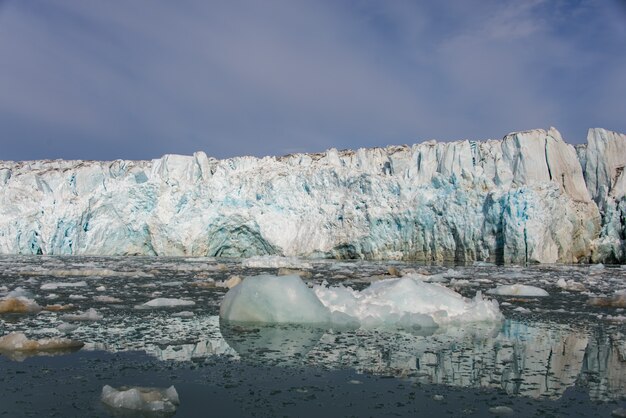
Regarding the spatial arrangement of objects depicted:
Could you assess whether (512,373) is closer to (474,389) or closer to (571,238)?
(474,389)

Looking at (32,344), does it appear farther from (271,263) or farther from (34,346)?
(271,263)

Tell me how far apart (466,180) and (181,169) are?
1973 cm

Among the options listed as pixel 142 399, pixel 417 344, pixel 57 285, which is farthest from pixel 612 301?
pixel 57 285

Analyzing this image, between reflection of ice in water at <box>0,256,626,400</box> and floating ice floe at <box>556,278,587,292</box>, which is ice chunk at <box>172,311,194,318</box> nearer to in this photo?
reflection of ice in water at <box>0,256,626,400</box>

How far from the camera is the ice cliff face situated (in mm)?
28625

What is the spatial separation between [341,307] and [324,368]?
2.57 m

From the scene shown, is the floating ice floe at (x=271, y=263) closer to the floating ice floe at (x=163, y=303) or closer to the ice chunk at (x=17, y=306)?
the floating ice floe at (x=163, y=303)

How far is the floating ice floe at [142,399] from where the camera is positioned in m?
2.83

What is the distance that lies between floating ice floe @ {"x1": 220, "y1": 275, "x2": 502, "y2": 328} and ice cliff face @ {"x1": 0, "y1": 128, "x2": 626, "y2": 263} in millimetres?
22252

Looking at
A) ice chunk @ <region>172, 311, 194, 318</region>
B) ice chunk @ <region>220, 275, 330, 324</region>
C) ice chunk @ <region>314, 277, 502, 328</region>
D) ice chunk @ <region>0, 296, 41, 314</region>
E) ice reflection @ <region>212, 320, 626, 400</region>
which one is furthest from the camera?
ice chunk @ <region>0, 296, 41, 314</region>

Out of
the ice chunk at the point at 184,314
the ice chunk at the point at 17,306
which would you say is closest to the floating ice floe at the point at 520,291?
the ice chunk at the point at 184,314

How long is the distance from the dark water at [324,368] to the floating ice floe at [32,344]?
0.51ft

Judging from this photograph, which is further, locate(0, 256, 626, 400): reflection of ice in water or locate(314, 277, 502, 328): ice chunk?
locate(314, 277, 502, 328): ice chunk

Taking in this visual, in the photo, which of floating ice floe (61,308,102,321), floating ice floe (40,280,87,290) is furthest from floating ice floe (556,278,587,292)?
floating ice floe (40,280,87,290)
